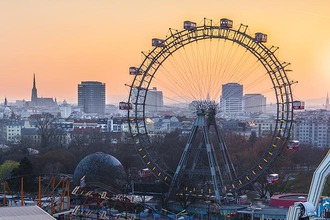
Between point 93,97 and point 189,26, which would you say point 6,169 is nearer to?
point 189,26

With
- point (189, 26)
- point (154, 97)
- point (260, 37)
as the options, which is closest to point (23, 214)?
point (189, 26)

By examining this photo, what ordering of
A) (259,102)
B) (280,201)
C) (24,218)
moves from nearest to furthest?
(24,218) < (280,201) < (259,102)

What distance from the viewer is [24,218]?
17391 mm

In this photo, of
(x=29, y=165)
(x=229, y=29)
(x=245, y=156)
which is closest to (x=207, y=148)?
(x=229, y=29)

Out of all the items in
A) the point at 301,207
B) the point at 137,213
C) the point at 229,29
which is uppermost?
the point at 229,29

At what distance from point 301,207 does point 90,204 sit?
1955 centimetres

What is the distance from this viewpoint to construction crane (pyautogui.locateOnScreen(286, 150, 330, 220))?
35.1ft

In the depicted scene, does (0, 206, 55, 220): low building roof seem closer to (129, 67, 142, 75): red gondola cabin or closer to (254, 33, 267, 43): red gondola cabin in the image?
(129, 67, 142, 75): red gondola cabin

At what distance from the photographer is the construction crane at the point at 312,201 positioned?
1071cm

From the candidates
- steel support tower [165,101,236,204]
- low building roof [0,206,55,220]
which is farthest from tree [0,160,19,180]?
low building roof [0,206,55,220]

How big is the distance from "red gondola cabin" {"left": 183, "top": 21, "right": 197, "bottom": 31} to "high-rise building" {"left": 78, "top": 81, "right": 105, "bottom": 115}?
160 metres

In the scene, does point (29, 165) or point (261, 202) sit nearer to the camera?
point (261, 202)

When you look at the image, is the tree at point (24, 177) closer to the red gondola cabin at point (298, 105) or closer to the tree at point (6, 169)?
the tree at point (6, 169)

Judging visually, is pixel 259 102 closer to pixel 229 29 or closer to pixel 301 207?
pixel 229 29
